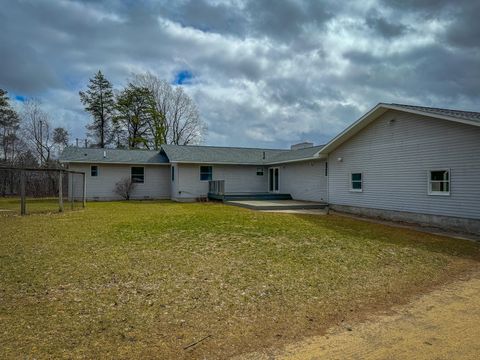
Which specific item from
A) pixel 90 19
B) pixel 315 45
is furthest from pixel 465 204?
pixel 90 19

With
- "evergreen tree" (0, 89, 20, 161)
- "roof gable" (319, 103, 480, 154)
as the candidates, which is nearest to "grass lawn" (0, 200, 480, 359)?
"roof gable" (319, 103, 480, 154)

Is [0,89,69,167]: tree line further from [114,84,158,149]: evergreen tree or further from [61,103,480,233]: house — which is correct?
[61,103,480,233]: house

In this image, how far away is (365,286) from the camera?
490 centimetres

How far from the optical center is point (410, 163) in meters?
11.9

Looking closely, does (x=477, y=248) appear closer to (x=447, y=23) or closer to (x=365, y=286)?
(x=365, y=286)

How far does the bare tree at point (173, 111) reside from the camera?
3772cm

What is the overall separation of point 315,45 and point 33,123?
101 feet

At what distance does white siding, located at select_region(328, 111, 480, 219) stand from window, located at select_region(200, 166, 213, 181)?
362 inches

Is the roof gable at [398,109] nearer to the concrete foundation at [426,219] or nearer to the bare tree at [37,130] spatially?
the concrete foundation at [426,219]

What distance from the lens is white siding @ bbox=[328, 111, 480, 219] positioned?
9930mm

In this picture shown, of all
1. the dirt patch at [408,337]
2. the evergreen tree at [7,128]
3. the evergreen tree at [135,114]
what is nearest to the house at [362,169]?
the dirt patch at [408,337]

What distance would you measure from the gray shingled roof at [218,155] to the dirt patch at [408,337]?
706 inches

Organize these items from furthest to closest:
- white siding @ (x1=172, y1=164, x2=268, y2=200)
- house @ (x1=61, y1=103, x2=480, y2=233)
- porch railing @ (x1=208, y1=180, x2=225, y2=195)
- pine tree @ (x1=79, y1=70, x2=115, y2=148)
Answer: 1. pine tree @ (x1=79, y1=70, x2=115, y2=148)
2. white siding @ (x1=172, y1=164, x2=268, y2=200)
3. porch railing @ (x1=208, y1=180, x2=225, y2=195)
4. house @ (x1=61, y1=103, x2=480, y2=233)

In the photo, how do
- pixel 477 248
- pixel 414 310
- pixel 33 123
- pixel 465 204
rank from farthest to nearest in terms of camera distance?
pixel 33 123 < pixel 465 204 < pixel 477 248 < pixel 414 310
